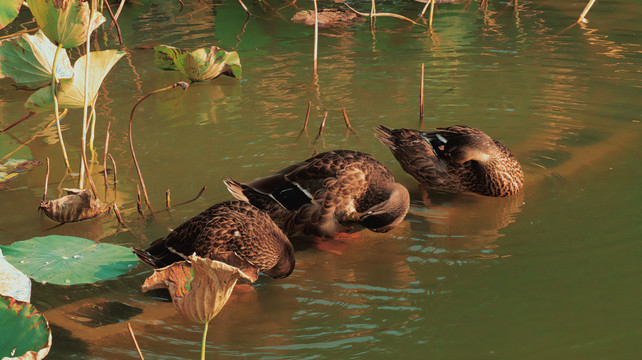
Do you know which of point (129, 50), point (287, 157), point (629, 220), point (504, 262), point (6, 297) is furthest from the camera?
point (129, 50)

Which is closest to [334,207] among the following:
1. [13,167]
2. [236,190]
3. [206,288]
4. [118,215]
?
[236,190]

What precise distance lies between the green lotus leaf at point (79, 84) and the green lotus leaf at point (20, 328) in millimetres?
2530

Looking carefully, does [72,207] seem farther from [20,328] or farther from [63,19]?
[20,328]

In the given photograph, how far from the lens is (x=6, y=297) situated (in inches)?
117

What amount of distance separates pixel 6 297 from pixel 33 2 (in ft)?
8.26

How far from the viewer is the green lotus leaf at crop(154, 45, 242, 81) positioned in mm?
6895

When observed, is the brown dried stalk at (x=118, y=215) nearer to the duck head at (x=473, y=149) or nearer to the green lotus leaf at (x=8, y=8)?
the green lotus leaf at (x=8, y=8)

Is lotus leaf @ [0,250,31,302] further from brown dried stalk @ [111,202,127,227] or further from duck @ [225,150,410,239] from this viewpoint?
duck @ [225,150,410,239]

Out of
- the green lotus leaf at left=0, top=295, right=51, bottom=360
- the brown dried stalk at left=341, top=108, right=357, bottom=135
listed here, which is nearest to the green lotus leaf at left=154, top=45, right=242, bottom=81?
the brown dried stalk at left=341, top=108, right=357, bottom=135

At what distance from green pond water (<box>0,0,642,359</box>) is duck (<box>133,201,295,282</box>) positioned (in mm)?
197

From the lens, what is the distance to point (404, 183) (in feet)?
→ 18.7

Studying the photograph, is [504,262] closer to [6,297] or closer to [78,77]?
[6,297]

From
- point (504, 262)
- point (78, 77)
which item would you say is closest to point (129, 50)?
point (78, 77)

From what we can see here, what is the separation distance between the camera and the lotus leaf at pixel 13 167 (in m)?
5.36
